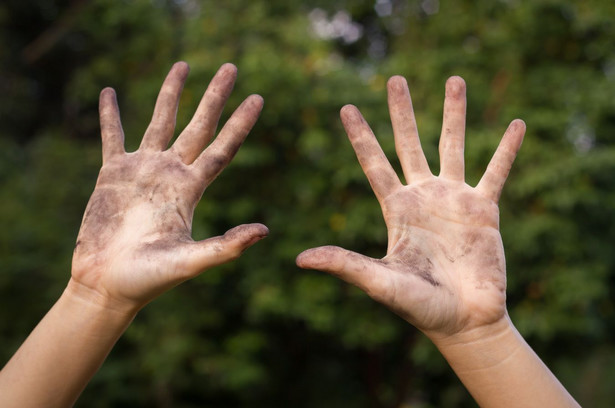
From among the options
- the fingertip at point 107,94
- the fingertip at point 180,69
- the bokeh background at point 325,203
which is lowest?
the bokeh background at point 325,203

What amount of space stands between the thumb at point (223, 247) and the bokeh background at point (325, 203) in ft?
10.7

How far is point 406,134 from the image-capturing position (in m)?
1.99

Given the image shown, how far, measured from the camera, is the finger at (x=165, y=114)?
2090 millimetres

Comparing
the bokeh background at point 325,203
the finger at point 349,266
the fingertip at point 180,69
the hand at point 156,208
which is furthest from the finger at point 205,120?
the bokeh background at point 325,203

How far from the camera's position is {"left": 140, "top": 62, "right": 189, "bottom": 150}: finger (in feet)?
6.86

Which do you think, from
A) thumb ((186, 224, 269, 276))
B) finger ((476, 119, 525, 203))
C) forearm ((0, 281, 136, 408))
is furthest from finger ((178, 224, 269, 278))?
finger ((476, 119, 525, 203))

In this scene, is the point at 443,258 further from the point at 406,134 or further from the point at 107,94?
the point at 107,94

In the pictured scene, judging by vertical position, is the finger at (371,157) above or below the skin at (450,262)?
above

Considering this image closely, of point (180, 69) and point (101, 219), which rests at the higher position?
point (180, 69)

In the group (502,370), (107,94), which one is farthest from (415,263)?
(107,94)

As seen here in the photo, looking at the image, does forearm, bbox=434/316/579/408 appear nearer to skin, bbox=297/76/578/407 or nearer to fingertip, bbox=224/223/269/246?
skin, bbox=297/76/578/407

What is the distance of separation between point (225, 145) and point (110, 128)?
16.0 inches

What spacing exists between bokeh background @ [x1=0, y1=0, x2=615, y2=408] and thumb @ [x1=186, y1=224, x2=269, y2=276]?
10.7 ft

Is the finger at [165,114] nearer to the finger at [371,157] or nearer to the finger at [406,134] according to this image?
the finger at [371,157]
